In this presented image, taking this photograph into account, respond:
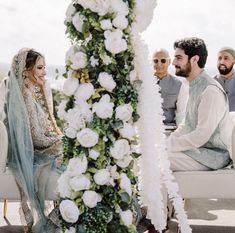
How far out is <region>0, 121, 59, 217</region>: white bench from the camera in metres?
4.55

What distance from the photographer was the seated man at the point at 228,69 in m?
7.28

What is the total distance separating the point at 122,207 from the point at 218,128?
1.41 m

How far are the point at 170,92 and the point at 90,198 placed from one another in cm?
340

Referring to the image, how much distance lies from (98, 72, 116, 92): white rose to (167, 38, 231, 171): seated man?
134cm

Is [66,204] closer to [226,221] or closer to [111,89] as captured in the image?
[111,89]

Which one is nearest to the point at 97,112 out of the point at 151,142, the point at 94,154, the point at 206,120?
the point at 94,154

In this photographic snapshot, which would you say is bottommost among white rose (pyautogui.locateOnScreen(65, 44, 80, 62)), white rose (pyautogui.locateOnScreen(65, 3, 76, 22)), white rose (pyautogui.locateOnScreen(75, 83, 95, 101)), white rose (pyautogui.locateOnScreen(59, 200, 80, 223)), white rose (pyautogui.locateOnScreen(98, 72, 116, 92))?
white rose (pyautogui.locateOnScreen(59, 200, 80, 223))

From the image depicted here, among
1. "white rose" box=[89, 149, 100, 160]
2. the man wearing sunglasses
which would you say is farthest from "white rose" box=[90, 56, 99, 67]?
the man wearing sunglasses

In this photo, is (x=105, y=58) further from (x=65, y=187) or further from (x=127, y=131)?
(x=65, y=187)

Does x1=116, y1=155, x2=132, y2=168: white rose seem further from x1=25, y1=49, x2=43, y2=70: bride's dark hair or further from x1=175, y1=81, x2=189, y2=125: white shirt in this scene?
x1=175, y1=81, x2=189, y2=125: white shirt

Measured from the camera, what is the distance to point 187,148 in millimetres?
4590

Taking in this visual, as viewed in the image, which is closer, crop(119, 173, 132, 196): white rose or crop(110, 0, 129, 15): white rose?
crop(110, 0, 129, 15): white rose

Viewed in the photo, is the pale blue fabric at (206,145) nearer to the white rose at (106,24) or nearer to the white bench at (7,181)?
the white bench at (7,181)

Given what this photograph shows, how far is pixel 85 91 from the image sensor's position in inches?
131
